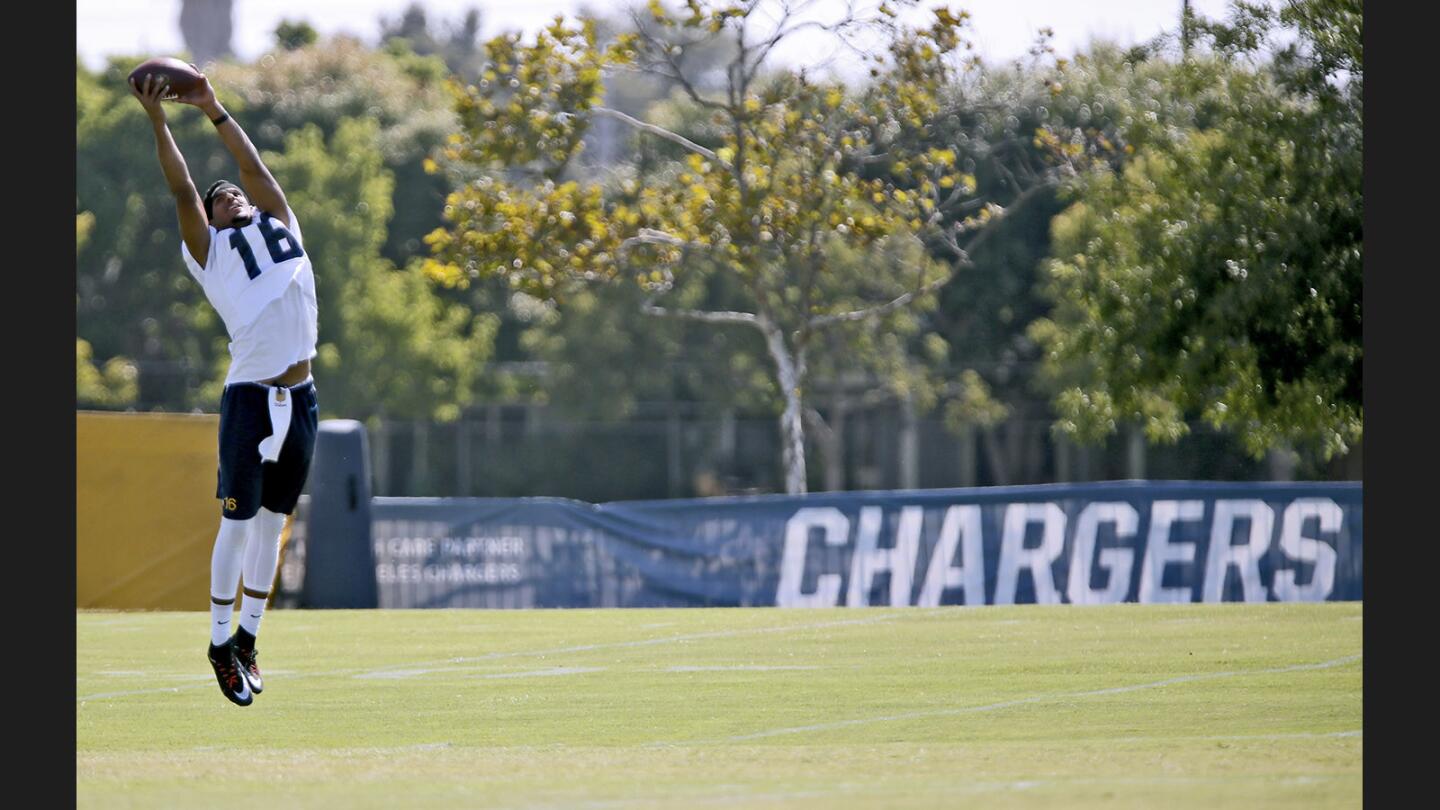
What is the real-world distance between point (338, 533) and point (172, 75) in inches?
513

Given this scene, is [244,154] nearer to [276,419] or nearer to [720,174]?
[276,419]

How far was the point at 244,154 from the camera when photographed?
32.6ft

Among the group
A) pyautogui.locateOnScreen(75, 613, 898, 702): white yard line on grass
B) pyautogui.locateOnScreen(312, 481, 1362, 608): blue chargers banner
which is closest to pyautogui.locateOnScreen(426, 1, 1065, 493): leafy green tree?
pyautogui.locateOnScreen(312, 481, 1362, 608): blue chargers banner

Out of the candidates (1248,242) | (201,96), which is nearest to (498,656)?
(201,96)

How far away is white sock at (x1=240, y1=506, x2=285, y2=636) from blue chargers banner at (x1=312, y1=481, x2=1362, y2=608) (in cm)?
1161

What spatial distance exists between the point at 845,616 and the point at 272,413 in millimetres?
9666

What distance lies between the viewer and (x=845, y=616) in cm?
1867

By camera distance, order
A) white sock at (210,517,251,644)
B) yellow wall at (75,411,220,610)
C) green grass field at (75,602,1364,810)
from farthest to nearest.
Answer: yellow wall at (75,411,220,610)
white sock at (210,517,251,644)
green grass field at (75,602,1364,810)

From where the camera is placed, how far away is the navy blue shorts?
9789mm

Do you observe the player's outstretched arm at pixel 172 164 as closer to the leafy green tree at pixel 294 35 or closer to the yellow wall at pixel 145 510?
the yellow wall at pixel 145 510

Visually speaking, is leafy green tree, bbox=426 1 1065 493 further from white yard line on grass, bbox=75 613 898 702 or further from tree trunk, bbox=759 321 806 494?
white yard line on grass, bbox=75 613 898 702

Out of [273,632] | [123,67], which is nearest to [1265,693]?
[273,632]

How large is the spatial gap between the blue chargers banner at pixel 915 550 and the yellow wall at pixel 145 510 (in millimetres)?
1986

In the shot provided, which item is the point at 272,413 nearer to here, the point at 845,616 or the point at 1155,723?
the point at 1155,723
